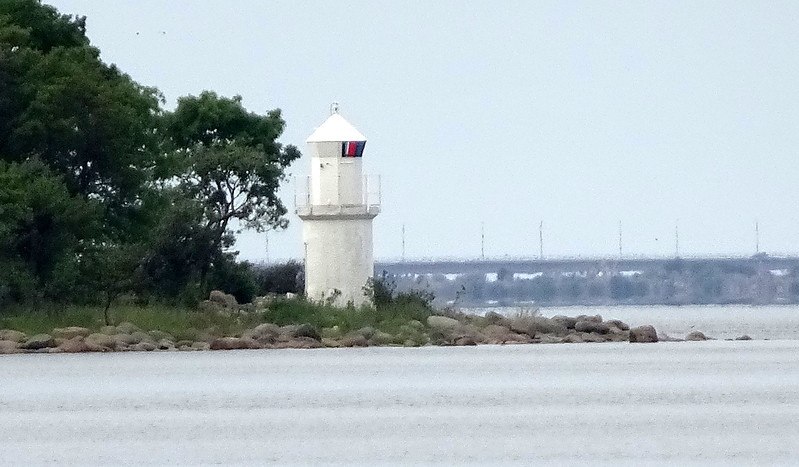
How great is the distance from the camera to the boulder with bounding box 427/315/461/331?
59406 mm

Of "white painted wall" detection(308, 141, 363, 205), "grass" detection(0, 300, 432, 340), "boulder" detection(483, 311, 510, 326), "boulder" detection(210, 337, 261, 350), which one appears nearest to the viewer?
"grass" detection(0, 300, 432, 340)

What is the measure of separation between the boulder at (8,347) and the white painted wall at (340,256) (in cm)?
763

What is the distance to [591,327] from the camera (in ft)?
212

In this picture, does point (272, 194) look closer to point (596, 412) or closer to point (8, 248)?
point (8, 248)

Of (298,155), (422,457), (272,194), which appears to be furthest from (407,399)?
(298,155)

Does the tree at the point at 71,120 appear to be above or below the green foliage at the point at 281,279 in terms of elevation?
above

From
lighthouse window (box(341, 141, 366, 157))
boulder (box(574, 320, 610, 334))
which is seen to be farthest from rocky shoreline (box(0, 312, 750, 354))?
lighthouse window (box(341, 141, 366, 157))

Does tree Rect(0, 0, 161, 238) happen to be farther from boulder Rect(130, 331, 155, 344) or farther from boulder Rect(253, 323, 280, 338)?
boulder Rect(253, 323, 280, 338)

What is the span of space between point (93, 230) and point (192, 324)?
353cm

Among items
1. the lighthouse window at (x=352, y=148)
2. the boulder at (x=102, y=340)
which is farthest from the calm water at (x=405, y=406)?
the lighthouse window at (x=352, y=148)

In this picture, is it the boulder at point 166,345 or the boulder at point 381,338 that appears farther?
the boulder at point 381,338

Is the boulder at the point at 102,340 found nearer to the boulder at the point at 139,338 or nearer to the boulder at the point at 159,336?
the boulder at the point at 139,338

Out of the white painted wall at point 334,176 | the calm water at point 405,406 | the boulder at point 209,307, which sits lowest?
the calm water at point 405,406

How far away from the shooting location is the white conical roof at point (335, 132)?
57969mm
